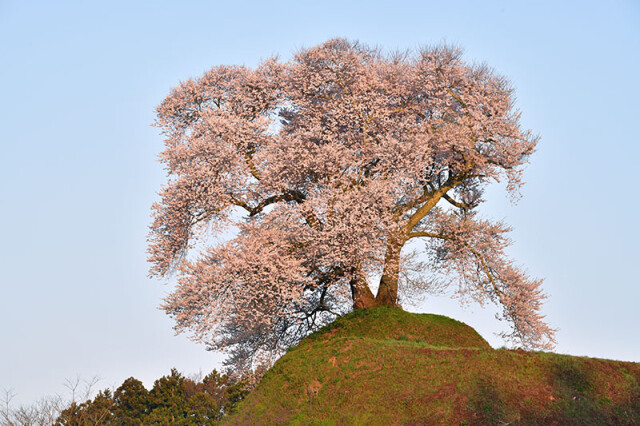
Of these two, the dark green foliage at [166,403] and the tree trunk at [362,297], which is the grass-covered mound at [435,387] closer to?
the tree trunk at [362,297]

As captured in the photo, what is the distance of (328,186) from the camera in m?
30.6

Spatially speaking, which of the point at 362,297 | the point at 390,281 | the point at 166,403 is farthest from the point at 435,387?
the point at 166,403

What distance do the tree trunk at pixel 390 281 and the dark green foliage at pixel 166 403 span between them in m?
31.1

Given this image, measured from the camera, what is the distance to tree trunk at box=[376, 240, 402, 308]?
103ft

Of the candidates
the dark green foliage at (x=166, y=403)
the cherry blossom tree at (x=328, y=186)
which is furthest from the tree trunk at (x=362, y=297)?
the dark green foliage at (x=166, y=403)

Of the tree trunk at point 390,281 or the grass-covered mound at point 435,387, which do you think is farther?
the tree trunk at point 390,281

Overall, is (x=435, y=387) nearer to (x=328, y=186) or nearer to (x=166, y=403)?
(x=328, y=186)

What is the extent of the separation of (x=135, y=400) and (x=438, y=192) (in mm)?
40215

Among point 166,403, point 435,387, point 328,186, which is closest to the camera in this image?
point 435,387

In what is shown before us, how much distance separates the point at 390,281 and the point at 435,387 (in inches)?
439

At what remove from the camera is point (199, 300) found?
28719mm

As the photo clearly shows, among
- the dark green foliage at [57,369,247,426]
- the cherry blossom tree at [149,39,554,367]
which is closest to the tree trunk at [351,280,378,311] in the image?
the cherry blossom tree at [149,39,554,367]

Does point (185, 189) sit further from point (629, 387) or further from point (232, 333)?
point (629, 387)

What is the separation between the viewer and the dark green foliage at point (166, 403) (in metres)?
58.9
